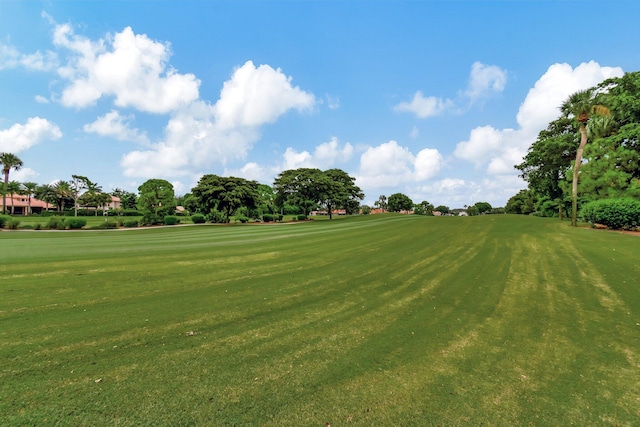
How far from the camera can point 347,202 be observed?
57531 mm

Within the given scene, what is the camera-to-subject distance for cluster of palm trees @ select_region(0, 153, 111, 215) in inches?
2554

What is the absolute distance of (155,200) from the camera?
133ft

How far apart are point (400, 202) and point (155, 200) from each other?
96518 millimetres

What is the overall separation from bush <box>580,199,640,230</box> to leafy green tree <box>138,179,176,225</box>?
4717 centimetres

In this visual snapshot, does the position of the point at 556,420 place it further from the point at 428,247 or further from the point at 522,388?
the point at 428,247

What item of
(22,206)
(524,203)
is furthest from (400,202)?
(22,206)

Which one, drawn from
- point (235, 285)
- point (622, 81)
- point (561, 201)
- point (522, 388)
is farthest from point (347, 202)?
point (522, 388)

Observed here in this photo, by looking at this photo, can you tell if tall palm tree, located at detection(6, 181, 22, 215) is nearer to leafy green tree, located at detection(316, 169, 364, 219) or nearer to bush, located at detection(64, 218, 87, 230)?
bush, located at detection(64, 218, 87, 230)

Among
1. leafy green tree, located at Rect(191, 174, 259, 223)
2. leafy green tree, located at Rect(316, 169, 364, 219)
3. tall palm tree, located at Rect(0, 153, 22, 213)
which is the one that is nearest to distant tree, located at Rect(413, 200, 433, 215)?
leafy green tree, located at Rect(316, 169, 364, 219)

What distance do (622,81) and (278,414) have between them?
4104 cm

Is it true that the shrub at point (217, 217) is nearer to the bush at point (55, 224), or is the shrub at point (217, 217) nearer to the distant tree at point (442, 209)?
the bush at point (55, 224)

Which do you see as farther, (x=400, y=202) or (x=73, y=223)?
(x=400, y=202)

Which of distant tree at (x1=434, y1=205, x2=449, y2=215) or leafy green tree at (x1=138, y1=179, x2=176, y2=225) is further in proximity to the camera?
distant tree at (x1=434, y1=205, x2=449, y2=215)

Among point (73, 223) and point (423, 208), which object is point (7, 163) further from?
point (423, 208)
